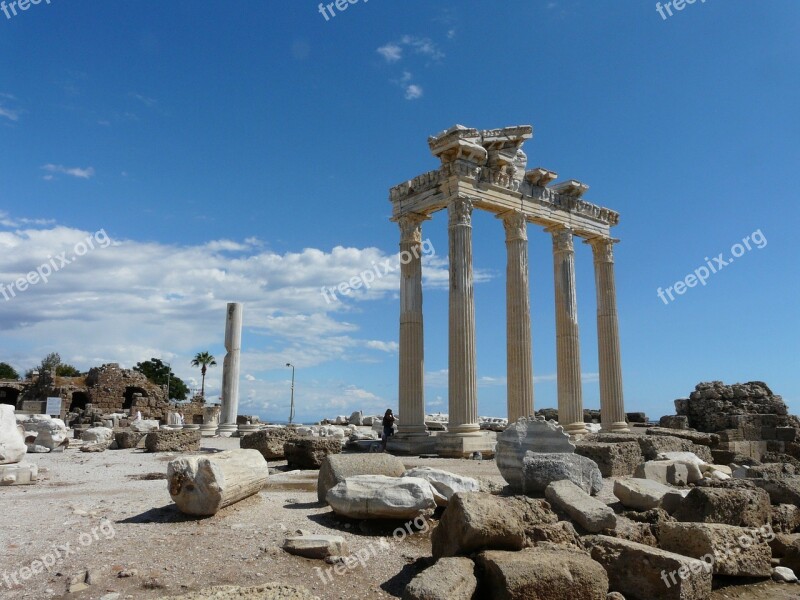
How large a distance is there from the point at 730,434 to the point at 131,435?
2012cm

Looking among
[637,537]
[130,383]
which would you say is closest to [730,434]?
[637,537]

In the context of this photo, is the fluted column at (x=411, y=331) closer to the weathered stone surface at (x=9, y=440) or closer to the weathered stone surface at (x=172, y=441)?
the weathered stone surface at (x=172, y=441)

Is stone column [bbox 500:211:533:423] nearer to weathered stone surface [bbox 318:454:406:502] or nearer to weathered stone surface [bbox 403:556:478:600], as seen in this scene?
weathered stone surface [bbox 318:454:406:502]

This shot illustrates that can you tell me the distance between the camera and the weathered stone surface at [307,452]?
12219mm

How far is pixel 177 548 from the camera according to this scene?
5.93m

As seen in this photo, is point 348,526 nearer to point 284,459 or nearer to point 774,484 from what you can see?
point 774,484

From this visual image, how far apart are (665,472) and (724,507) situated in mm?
3211

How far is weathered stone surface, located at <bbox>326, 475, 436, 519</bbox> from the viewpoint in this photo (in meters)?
6.89

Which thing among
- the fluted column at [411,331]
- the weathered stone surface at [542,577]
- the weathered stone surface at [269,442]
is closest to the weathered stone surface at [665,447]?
the fluted column at [411,331]

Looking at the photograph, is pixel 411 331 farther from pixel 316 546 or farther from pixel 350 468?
pixel 316 546

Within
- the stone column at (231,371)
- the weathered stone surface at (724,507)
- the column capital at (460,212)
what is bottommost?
the weathered stone surface at (724,507)

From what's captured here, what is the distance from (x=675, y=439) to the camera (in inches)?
546

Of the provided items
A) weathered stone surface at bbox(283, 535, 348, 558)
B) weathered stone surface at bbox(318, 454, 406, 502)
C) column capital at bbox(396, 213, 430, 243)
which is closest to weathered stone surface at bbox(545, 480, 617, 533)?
weathered stone surface at bbox(318, 454, 406, 502)

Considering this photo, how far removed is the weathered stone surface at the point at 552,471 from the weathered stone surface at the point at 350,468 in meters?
1.78
